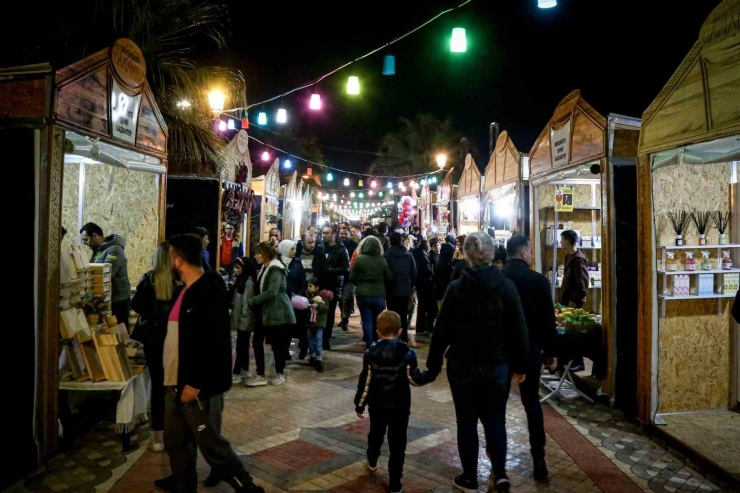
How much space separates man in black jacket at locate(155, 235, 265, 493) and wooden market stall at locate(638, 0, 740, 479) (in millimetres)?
4233

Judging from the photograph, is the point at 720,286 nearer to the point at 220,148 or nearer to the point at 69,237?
the point at 220,148

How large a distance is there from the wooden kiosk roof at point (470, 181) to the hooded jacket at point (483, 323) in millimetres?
10555

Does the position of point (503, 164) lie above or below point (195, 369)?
above

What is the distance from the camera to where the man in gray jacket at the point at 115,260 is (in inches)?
249

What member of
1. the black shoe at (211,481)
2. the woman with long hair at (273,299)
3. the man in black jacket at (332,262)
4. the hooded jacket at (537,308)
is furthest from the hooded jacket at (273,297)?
the hooded jacket at (537,308)

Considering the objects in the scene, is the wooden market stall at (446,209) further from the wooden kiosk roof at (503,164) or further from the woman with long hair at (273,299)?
the woman with long hair at (273,299)

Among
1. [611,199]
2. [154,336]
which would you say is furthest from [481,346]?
[611,199]

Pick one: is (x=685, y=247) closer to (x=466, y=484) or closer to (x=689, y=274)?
(x=689, y=274)

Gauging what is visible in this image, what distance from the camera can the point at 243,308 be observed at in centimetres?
679

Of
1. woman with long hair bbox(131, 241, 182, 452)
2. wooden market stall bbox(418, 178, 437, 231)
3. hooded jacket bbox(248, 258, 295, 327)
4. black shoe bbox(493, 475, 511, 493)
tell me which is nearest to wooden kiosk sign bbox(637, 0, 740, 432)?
black shoe bbox(493, 475, 511, 493)

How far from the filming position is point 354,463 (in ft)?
14.9

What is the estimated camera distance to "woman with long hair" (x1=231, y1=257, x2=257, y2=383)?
22.2 feet

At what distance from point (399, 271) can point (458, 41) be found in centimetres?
→ 445

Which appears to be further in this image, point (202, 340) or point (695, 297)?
point (695, 297)
